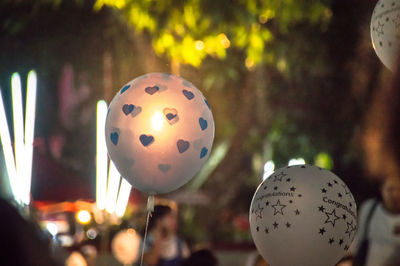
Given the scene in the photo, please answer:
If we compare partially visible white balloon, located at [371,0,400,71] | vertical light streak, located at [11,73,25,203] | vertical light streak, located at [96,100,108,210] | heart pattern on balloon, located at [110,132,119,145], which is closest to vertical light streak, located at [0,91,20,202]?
vertical light streak, located at [11,73,25,203]

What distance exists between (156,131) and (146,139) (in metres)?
0.07

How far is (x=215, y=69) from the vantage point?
10.8 meters

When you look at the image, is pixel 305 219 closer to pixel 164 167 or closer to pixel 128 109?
pixel 164 167

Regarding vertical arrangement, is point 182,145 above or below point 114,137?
below

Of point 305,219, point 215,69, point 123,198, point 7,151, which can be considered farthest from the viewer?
point 123,198

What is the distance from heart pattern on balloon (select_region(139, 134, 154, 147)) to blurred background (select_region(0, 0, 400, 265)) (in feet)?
10.6

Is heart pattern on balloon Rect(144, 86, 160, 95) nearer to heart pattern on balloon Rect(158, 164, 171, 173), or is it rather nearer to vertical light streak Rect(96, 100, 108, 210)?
heart pattern on balloon Rect(158, 164, 171, 173)

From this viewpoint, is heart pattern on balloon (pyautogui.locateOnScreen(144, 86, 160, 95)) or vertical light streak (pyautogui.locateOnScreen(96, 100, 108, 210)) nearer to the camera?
heart pattern on balloon (pyautogui.locateOnScreen(144, 86, 160, 95))

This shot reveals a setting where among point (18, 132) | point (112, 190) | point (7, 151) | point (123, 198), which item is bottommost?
point (123, 198)

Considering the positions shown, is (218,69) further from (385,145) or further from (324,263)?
(385,145)

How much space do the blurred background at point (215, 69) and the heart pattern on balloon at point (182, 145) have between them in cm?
306

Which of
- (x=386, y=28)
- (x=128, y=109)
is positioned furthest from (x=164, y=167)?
(x=386, y=28)

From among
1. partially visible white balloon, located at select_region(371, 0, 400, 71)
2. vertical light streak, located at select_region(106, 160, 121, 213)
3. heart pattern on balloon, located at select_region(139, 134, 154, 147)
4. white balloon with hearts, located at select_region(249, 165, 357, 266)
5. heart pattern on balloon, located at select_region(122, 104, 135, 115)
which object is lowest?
white balloon with hearts, located at select_region(249, 165, 357, 266)

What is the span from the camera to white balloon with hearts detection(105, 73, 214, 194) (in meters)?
4.46
